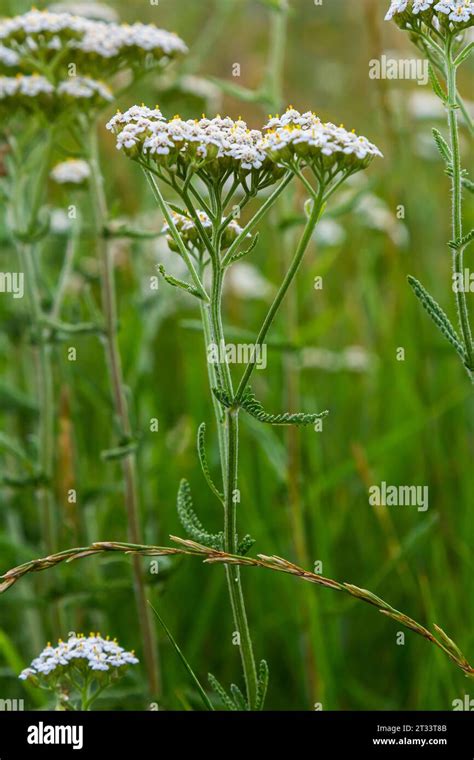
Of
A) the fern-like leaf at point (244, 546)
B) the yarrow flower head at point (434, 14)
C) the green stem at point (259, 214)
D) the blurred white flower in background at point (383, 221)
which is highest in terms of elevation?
the blurred white flower in background at point (383, 221)

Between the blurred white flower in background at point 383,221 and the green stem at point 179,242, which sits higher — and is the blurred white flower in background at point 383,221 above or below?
above

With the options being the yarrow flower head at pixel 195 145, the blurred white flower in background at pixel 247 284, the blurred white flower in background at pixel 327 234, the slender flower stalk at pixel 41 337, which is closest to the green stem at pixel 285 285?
the yarrow flower head at pixel 195 145

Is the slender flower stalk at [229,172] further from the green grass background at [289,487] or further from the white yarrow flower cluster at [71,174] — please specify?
the white yarrow flower cluster at [71,174]

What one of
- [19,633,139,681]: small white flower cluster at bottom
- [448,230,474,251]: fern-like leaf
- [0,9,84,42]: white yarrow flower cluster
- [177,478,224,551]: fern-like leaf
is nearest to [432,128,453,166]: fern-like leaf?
[448,230,474,251]: fern-like leaf

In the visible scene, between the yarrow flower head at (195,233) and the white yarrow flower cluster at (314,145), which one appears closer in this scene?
the white yarrow flower cluster at (314,145)

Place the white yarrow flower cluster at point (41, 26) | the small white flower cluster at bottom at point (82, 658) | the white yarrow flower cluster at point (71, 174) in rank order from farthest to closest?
the white yarrow flower cluster at point (71, 174) < the white yarrow flower cluster at point (41, 26) < the small white flower cluster at bottom at point (82, 658)

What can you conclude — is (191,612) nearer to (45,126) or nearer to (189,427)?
(189,427)

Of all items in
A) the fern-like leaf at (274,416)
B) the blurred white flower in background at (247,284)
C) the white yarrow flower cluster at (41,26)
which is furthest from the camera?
the blurred white flower in background at (247,284)
